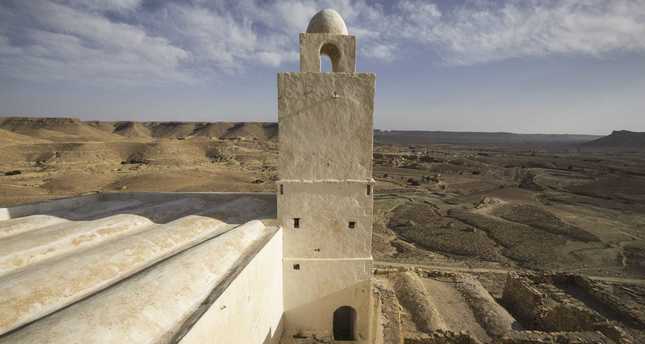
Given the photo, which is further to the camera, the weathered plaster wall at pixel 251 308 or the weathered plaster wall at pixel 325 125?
the weathered plaster wall at pixel 325 125

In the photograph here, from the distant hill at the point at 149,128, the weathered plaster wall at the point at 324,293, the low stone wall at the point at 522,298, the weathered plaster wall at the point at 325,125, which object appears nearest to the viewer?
the weathered plaster wall at the point at 325,125

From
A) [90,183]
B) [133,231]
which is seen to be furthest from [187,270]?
[90,183]

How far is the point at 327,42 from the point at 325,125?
5.75ft

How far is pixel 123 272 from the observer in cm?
456

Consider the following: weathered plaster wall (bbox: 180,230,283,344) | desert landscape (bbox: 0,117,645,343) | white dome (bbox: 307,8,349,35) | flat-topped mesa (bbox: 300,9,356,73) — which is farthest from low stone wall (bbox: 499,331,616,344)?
white dome (bbox: 307,8,349,35)

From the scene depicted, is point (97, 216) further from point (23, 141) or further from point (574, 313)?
point (23, 141)

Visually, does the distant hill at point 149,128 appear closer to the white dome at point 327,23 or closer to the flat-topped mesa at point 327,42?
the white dome at point 327,23

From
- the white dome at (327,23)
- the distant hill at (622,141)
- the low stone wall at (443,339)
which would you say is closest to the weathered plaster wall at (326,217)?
the low stone wall at (443,339)

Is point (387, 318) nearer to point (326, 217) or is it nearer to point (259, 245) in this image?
point (326, 217)

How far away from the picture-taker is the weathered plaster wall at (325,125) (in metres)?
6.49

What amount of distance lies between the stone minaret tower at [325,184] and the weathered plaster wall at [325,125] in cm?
2

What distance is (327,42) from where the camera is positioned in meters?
6.66

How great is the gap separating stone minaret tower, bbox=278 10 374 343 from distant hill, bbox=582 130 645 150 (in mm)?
138220

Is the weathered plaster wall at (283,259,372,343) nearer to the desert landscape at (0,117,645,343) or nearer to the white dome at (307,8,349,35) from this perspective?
the desert landscape at (0,117,645,343)
